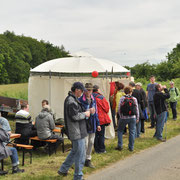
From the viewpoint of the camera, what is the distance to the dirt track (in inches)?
213

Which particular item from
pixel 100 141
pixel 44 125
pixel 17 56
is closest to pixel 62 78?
pixel 44 125

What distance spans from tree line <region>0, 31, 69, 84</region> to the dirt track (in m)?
41.3

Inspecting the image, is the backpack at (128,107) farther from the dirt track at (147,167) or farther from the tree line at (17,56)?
the tree line at (17,56)

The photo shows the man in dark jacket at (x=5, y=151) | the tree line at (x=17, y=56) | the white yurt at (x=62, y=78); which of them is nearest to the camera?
the man in dark jacket at (x=5, y=151)

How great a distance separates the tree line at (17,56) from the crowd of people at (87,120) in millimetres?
39810

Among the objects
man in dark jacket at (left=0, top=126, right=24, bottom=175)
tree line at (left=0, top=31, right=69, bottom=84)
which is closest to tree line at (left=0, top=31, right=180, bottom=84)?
tree line at (left=0, top=31, right=69, bottom=84)

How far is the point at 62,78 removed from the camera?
938cm

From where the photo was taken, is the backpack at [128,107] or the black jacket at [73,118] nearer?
the black jacket at [73,118]

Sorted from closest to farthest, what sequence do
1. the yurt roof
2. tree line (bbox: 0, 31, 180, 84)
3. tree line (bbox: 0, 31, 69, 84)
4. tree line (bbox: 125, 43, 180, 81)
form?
1. the yurt roof
2. tree line (bbox: 125, 43, 180, 81)
3. tree line (bbox: 0, 31, 180, 84)
4. tree line (bbox: 0, 31, 69, 84)

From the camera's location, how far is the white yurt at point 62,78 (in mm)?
9297

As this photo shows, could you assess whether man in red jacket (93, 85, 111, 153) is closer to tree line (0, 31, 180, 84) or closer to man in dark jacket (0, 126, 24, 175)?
man in dark jacket (0, 126, 24, 175)

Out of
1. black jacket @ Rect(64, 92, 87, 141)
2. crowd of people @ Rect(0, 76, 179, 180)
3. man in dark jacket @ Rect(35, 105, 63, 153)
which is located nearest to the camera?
black jacket @ Rect(64, 92, 87, 141)

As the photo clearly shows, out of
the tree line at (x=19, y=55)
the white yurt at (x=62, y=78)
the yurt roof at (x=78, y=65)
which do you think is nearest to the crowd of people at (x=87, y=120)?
the white yurt at (x=62, y=78)

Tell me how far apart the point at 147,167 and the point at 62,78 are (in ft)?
15.1
